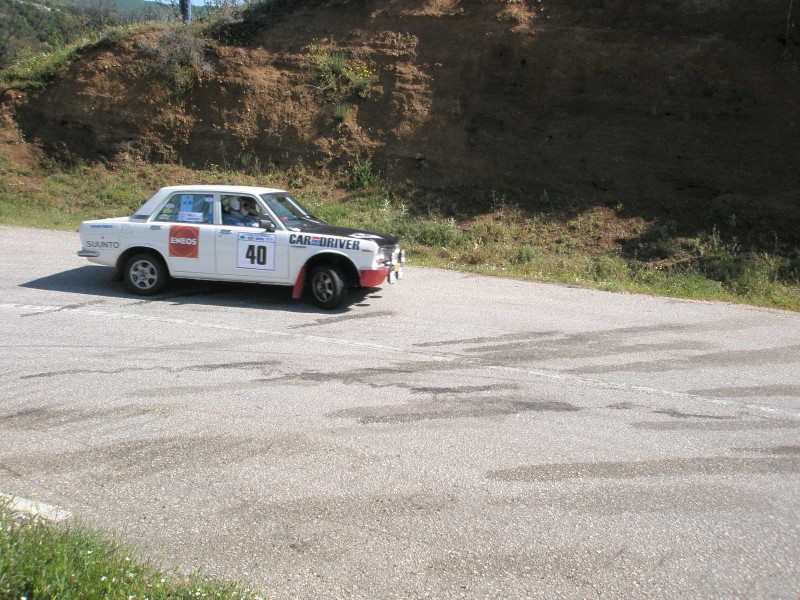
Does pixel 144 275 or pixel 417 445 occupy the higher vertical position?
pixel 144 275

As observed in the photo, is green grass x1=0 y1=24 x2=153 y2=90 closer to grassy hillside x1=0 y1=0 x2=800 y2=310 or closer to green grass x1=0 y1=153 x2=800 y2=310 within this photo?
grassy hillside x1=0 y1=0 x2=800 y2=310

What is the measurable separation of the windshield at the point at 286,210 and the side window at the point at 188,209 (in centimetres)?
82

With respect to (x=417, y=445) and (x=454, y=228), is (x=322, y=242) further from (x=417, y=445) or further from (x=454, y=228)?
(x=454, y=228)

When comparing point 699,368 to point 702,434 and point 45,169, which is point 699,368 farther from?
point 45,169

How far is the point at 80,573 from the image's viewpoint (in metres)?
3.58

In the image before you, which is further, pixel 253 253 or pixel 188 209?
pixel 188 209

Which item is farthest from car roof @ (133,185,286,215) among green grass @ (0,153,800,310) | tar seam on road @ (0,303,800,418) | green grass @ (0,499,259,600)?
green grass @ (0,499,259,600)

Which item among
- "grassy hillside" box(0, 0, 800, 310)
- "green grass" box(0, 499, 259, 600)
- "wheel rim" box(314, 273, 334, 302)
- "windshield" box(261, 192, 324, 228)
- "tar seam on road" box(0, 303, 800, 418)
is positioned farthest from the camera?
"grassy hillside" box(0, 0, 800, 310)

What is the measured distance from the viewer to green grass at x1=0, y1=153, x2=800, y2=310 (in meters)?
13.3

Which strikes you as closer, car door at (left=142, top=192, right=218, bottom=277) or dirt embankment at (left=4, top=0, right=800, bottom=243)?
car door at (left=142, top=192, right=218, bottom=277)

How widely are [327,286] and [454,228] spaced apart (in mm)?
6632

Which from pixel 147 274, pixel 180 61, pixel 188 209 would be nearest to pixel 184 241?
pixel 188 209

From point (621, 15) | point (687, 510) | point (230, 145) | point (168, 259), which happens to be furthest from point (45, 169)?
point (687, 510)

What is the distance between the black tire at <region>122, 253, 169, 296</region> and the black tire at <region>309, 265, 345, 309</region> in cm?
232
